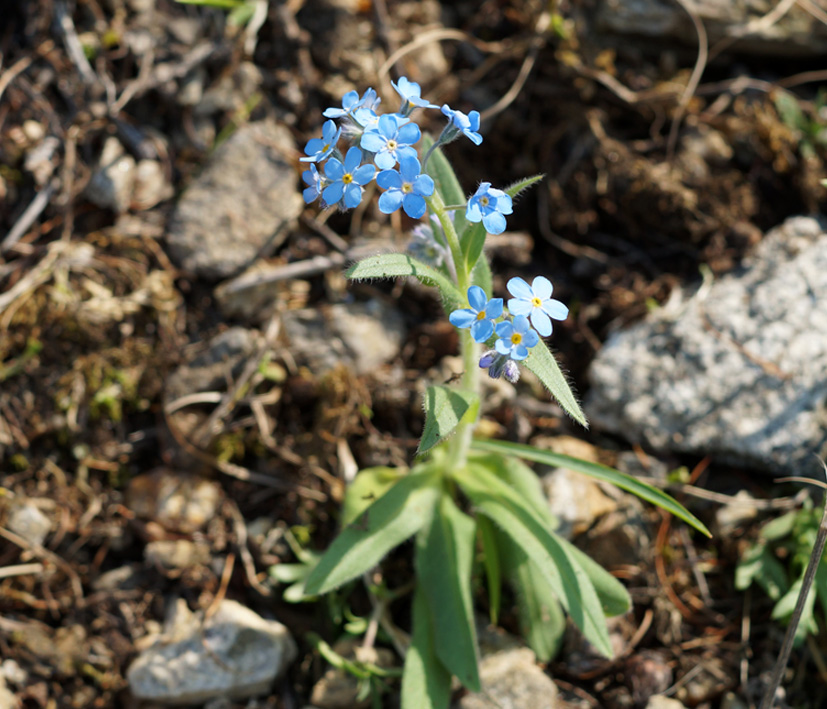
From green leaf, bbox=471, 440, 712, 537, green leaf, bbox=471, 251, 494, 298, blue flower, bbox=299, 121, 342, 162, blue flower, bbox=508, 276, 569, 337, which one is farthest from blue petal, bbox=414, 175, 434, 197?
green leaf, bbox=471, 440, 712, 537

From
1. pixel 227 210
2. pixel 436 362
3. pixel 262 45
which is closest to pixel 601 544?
pixel 436 362

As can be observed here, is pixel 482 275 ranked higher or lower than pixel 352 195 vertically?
lower

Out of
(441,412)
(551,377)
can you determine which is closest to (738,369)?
(551,377)

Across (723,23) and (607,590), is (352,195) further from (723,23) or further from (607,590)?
(723,23)

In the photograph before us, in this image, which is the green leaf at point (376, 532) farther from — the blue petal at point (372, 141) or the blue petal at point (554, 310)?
the blue petal at point (372, 141)

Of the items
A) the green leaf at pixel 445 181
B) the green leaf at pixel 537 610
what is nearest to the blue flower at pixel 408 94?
the green leaf at pixel 445 181

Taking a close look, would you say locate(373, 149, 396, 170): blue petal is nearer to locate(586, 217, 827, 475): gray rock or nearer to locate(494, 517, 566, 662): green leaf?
locate(494, 517, 566, 662): green leaf
